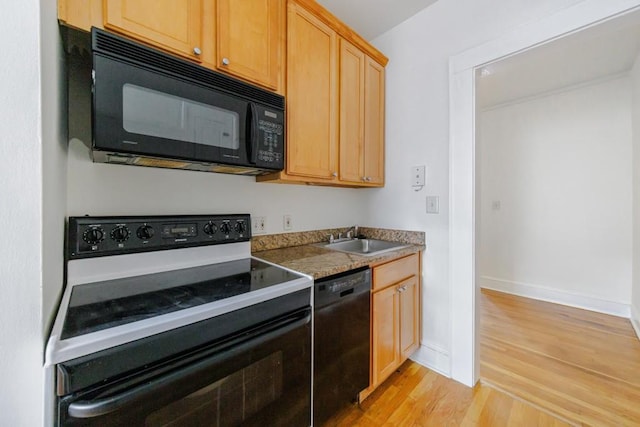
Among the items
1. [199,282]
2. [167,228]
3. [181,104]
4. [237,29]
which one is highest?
[237,29]

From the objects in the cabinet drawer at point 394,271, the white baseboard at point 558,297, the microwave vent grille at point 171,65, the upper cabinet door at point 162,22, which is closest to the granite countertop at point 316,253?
the cabinet drawer at point 394,271

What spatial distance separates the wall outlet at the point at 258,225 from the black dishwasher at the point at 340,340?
0.62 metres

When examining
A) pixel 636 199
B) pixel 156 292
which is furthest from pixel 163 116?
pixel 636 199

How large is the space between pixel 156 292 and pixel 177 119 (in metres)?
0.67

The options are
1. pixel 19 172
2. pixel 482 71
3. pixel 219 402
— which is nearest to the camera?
pixel 19 172

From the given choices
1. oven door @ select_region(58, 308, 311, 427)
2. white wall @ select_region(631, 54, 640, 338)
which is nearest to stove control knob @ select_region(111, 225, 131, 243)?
oven door @ select_region(58, 308, 311, 427)

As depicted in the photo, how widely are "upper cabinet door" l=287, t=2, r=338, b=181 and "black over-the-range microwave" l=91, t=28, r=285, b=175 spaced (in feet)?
0.46

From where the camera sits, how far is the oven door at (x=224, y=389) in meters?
0.63

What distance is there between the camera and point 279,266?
1279 millimetres

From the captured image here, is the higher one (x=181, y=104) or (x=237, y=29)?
(x=237, y=29)

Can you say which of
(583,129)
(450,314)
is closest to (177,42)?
(450,314)

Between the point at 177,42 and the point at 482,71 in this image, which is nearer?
the point at 177,42

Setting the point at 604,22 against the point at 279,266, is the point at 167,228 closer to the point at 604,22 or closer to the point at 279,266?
the point at 279,266

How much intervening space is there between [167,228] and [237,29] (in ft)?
3.23
